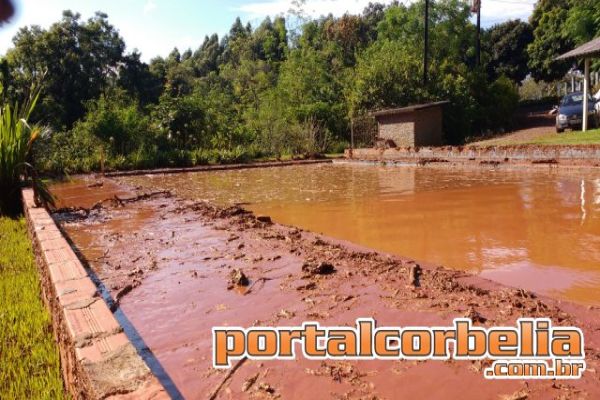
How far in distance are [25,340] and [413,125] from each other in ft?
58.7

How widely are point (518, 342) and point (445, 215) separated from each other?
3782 mm

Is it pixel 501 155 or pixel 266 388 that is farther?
pixel 501 155

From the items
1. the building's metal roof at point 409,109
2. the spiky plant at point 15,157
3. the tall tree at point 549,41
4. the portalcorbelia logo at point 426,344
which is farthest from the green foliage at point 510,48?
the portalcorbelia logo at point 426,344

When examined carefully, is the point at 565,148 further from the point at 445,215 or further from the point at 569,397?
the point at 569,397

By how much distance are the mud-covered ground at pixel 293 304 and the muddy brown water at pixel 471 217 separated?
2.18ft

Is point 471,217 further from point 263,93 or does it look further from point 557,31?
point 557,31

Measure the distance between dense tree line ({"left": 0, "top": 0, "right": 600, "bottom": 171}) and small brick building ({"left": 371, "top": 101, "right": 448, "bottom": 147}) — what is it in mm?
2338

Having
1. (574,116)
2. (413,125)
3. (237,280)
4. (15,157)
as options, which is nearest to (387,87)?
(413,125)

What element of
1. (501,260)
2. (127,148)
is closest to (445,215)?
(501,260)

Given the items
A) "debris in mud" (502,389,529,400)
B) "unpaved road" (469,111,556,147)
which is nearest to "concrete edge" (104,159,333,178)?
"unpaved road" (469,111,556,147)

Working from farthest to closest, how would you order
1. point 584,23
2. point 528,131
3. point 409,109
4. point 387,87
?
point 584,23 < point 387,87 < point 528,131 < point 409,109

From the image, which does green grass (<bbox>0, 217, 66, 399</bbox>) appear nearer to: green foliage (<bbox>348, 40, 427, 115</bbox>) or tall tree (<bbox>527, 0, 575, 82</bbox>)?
green foliage (<bbox>348, 40, 427, 115</bbox>)

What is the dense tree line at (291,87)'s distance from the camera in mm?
18234

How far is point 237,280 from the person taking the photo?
330 centimetres
